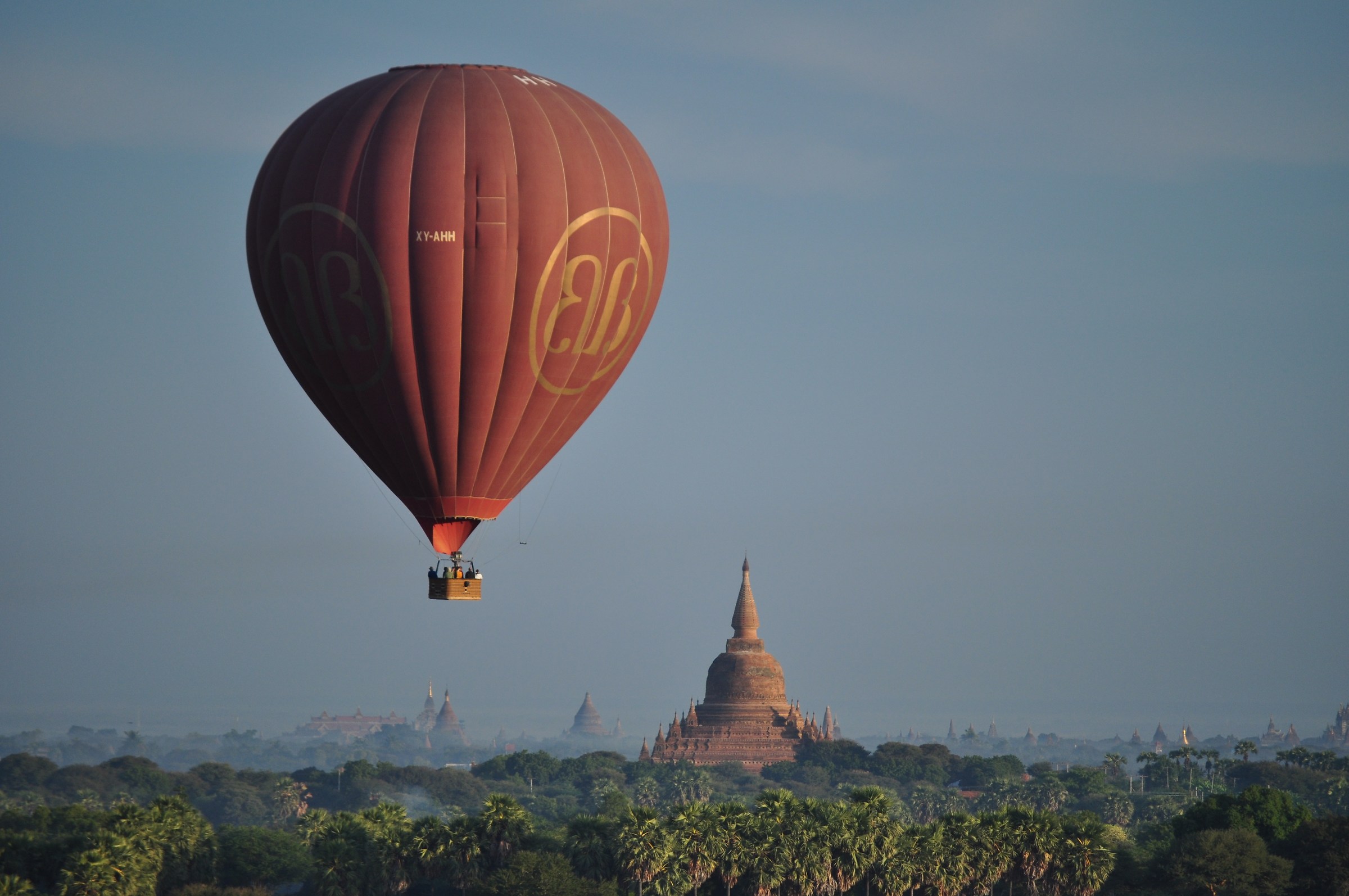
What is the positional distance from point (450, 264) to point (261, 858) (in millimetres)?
42720

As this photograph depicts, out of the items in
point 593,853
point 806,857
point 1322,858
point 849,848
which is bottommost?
point 593,853

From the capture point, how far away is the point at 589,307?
167 feet

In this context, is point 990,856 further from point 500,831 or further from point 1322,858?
point 500,831

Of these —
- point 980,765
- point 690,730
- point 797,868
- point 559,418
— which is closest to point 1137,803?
point 980,765

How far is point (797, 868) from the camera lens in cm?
7006

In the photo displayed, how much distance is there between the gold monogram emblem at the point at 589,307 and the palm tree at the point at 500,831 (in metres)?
26.8

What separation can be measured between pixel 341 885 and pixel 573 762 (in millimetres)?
116736

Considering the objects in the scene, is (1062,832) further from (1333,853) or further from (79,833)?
(79,833)

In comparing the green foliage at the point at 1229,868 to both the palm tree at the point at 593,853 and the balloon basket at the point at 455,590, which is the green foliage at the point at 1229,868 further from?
the balloon basket at the point at 455,590

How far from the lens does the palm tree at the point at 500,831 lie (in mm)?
74062

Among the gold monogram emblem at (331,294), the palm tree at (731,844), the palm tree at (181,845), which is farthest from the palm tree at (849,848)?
the gold monogram emblem at (331,294)

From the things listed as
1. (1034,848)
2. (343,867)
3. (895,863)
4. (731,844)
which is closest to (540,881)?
(731,844)

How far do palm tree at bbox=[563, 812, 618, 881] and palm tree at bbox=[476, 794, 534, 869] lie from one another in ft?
6.30

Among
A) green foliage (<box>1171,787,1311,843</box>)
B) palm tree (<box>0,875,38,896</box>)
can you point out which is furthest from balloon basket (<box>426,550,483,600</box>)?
green foliage (<box>1171,787,1311,843</box>)
